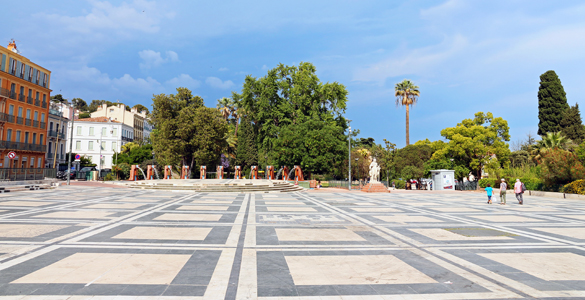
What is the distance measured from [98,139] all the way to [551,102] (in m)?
84.0

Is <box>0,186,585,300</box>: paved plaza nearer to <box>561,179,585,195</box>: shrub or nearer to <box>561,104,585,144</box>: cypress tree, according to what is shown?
<box>561,179,585,195</box>: shrub

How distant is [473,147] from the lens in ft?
129

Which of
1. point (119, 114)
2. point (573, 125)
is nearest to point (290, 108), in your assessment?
point (573, 125)

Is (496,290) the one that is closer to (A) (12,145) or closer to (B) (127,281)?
(B) (127,281)

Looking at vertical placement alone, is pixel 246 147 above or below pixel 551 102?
below

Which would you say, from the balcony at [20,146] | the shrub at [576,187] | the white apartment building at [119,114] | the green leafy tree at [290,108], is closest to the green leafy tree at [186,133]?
the green leafy tree at [290,108]

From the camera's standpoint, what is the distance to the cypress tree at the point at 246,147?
164ft

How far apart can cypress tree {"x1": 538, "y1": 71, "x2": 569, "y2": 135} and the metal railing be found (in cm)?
6580

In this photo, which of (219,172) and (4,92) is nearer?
(4,92)

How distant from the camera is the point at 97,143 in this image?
6581cm

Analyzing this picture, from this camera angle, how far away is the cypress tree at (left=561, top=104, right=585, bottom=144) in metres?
45.3

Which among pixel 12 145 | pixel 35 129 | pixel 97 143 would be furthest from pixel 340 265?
pixel 97 143

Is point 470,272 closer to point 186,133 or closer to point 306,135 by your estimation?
point 306,135

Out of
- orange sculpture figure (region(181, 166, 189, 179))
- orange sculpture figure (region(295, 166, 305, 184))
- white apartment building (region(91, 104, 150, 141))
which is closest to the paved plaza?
orange sculpture figure (region(295, 166, 305, 184))
